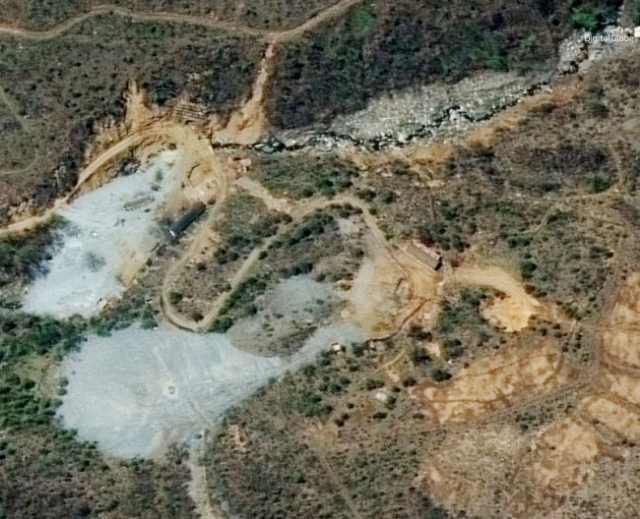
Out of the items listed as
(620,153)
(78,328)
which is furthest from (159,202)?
(620,153)

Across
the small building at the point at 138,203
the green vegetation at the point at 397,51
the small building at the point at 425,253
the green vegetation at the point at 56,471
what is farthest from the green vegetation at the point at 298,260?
the green vegetation at the point at 56,471

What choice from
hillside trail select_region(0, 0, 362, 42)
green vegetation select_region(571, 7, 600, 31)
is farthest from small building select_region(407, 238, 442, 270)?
green vegetation select_region(571, 7, 600, 31)

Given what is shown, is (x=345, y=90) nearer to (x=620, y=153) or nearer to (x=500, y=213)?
(x=500, y=213)

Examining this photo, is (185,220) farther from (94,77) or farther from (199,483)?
(199,483)

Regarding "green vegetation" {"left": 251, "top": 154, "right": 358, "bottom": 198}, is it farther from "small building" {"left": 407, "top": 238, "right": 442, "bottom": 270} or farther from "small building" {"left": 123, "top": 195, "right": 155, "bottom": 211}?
"small building" {"left": 123, "top": 195, "right": 155, "bottom": 211}

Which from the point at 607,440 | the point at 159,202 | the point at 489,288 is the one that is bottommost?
the point at 607,440

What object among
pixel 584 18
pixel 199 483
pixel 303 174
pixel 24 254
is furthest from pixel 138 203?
pixel 584 18

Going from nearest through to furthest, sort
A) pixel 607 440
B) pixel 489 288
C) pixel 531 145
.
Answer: pixel 607 440 < pixel 489 288 < pixel 531 145
